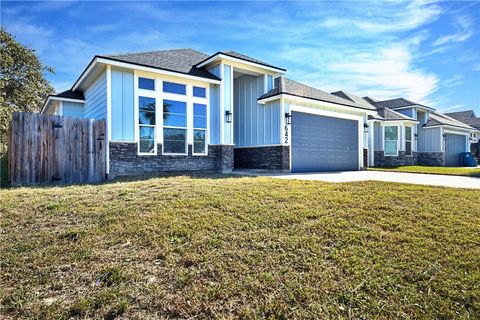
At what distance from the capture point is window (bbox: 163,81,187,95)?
33.5 feet

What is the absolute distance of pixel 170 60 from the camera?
11195 millimetres

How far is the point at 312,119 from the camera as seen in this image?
1256cm

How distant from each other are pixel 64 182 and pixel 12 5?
5.01 metres

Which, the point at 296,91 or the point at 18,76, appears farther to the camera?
the point at 18,76

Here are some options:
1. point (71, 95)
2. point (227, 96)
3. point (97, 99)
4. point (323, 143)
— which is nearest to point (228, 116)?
point (227, 96)

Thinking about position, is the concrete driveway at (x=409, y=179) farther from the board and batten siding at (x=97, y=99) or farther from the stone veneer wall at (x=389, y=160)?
the stone veneer wall at (x=389, y=160)

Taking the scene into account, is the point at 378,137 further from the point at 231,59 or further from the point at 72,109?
the point at 72,109

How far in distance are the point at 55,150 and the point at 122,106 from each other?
2.56 metres

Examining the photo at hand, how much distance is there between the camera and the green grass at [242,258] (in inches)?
89.3

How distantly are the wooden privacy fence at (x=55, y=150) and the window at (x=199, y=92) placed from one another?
374 cm

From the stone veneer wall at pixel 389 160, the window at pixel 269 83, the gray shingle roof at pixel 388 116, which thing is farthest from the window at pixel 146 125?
the stone veneer wall at pixel 389 160

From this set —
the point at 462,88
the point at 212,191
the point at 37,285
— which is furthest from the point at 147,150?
the point at 462,88

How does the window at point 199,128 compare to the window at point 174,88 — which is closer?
the window at point 174,88

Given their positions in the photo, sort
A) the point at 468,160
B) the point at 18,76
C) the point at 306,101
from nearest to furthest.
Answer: the point at 306,101 → the point at 18,76 → the point at 468,160
